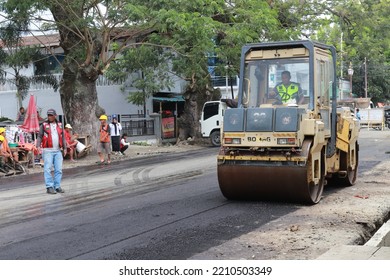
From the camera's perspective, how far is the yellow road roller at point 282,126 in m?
9.96

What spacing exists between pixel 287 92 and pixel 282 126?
122 centimetres

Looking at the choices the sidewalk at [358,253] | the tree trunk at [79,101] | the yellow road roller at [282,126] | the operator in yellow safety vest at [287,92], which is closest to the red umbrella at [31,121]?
the tree trunk at [79,101]

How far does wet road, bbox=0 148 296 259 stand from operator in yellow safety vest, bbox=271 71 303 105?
1.96 meters

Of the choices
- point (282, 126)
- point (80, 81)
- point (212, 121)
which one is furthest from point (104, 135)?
point (282, 126)

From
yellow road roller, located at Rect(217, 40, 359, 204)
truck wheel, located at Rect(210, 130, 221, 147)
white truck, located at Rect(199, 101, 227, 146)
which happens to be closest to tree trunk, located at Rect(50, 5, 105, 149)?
white truck, located at Rect(199, 101, 227, 146)

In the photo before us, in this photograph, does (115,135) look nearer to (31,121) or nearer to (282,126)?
(31,121)

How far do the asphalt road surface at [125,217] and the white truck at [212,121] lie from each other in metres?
14.3

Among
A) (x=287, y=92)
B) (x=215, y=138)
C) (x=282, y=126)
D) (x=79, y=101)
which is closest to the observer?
(x=282, y=126)

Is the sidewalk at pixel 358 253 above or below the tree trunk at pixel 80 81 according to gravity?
below

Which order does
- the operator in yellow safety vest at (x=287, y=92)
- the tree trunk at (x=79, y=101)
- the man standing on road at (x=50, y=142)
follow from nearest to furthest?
the operator in yellow safety vest at (x=287, y=92)
the man standing on road at (x=50, y=142)
the tree trunk at (x=79, y=101)

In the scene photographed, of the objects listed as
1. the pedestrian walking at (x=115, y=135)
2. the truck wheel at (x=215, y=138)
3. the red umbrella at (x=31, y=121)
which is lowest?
the truck wheel at (x=215, y=138)

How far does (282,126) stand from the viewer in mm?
9883

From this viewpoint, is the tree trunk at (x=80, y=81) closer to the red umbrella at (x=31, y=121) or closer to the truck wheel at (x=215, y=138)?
the red umbrella at (x=31, y=121)

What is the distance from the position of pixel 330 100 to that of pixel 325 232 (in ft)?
13.0
